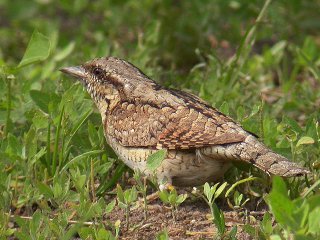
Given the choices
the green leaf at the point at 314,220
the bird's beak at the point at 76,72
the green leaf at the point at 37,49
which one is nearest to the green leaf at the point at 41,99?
the green leaf at the point at 37,49

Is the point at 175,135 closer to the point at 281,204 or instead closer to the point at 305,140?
the point at 305,140

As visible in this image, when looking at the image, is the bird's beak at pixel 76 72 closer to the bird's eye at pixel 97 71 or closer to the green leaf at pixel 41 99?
the bird's eye at pixel 97 71

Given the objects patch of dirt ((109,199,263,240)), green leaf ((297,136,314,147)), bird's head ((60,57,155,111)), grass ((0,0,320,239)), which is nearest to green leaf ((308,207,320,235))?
grass ((0,0,320,239))

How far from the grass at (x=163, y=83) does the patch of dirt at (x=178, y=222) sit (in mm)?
28

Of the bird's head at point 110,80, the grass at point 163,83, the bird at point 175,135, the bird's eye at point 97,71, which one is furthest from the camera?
the bird's eye at point 97,71

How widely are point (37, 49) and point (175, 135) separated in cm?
117

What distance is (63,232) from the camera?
A: 444 cm

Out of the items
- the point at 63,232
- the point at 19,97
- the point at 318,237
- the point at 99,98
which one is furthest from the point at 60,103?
the point at 318,237

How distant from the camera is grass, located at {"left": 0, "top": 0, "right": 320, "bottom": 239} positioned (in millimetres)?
4555

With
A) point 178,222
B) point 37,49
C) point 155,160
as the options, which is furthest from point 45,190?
point 37,49

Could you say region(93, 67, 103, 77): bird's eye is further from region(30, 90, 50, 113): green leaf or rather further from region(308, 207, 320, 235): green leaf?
region(308, 207, 320, 235): green leaf

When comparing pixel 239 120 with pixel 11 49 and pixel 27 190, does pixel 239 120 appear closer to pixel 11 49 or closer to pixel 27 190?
pixel 27 190

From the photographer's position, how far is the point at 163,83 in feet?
21.2

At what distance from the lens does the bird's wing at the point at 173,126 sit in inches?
188
